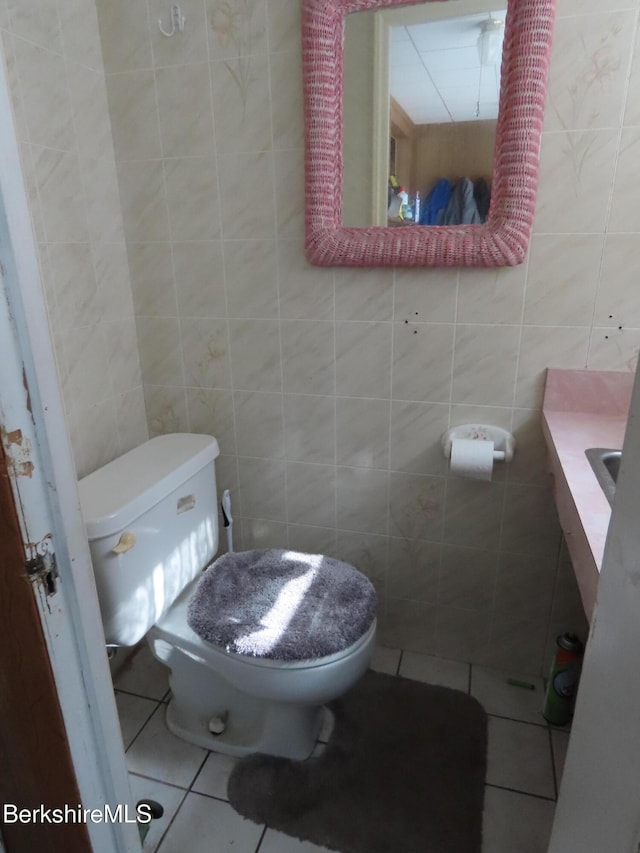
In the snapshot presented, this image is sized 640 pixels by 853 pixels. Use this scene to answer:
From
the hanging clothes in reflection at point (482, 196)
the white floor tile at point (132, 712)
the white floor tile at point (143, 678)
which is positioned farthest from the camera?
the white floor tile at point (143, 678)

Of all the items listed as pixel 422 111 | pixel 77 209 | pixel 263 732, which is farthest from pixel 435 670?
pixel 77 209

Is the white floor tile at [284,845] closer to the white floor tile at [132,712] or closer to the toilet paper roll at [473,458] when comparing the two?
the white floor tile at [132,712]

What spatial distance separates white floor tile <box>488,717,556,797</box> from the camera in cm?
125

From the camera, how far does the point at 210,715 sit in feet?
4.53

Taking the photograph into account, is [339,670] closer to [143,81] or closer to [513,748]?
[513,748]

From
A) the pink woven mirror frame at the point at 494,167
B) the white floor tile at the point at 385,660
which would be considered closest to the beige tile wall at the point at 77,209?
the pink woven mirror frame at the point at 494,167

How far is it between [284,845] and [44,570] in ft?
3.19

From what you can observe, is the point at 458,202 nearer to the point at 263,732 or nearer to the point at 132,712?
the point at 263,732

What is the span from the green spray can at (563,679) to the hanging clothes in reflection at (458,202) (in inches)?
44.3

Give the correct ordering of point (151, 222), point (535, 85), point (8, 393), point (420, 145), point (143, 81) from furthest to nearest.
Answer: point (151, 222) → point (143, 81) → point (420, 145) → point (535, 85) → point (8, 393)

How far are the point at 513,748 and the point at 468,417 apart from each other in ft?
2.91

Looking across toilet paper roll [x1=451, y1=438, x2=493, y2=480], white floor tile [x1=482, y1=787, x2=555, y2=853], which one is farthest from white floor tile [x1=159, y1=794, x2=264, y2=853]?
toilet paper roll [x1=451, y1=438, x2=493, y2=480]

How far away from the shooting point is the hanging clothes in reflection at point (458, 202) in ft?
3.94

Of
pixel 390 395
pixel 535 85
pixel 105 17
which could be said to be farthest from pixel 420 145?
pixel 105 17
